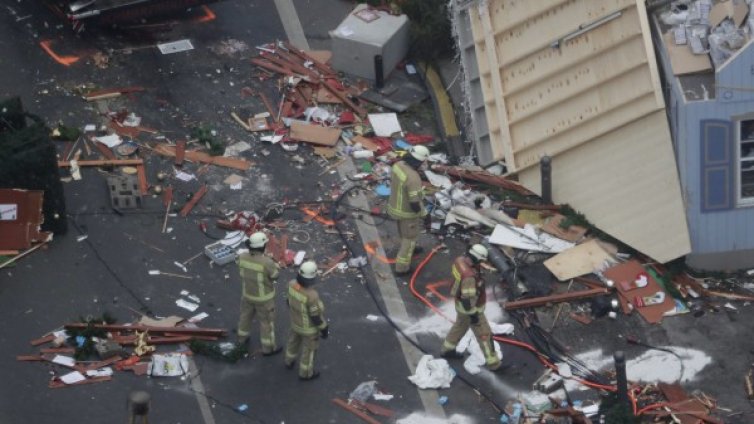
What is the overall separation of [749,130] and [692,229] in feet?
4.73

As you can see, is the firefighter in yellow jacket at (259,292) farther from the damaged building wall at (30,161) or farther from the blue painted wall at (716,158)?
the blue painted wall at (716,158)

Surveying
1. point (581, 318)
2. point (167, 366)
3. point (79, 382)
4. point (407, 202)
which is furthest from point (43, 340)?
point (581, 318)

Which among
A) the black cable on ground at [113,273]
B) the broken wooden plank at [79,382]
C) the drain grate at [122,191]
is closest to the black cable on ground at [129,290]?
the black cable on ground at [113,273]

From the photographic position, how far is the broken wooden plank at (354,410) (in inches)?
629

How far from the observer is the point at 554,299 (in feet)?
57.9

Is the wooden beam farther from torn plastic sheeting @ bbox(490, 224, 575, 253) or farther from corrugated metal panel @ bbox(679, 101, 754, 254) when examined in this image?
corrugated metal panel @ bbox(679, 101, 754, 254)

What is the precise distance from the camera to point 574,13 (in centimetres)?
1889

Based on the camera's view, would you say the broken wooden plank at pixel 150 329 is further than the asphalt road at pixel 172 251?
Yes

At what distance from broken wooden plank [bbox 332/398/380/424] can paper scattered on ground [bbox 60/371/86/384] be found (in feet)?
9.59

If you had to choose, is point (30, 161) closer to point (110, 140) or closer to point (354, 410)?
point (110, 140)

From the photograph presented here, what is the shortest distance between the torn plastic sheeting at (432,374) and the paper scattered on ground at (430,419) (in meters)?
0.45

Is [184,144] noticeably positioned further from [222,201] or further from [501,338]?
[501,338]

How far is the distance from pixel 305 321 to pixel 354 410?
48.3 inches

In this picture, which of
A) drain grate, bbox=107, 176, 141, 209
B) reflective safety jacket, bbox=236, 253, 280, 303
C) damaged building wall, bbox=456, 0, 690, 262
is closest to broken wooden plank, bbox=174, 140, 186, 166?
drain grate, bbox=107, 176, 141, 209
